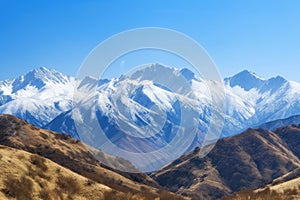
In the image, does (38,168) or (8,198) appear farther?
(38,168)

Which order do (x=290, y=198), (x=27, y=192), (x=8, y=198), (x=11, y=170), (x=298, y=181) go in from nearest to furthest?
(x=8, y=198)
(x=27, y=192)
(x=11, y=170)
(x=290, y=198)
(x=298, y=181)

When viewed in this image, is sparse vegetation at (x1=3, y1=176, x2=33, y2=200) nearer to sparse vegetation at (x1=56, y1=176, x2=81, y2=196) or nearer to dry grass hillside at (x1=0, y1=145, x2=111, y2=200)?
dry grass hillside at (x1=0, y1=145, x2=111, y2=200)

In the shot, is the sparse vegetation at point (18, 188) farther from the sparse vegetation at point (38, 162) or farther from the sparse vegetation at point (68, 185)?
the sparse vegetation at point (38, 162)

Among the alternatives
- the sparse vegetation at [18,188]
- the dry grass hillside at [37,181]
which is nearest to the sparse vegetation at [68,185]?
the dry grass hillside at [37,181]

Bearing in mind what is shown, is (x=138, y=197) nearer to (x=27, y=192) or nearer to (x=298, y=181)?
(x=27, y=192)

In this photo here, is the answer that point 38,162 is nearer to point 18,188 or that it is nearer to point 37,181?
point 37,181

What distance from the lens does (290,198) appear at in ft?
263

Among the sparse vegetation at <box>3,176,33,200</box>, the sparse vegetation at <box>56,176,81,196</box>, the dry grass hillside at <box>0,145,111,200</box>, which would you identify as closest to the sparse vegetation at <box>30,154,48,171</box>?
the dry grass hillside at <box>0,145,111,200</box>

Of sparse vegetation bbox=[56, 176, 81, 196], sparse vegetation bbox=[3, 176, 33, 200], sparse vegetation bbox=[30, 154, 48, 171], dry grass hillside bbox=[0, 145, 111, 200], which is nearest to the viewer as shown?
sparse vegetation bbox=[3, 176, 33, 200]

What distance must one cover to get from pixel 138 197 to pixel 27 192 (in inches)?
1074

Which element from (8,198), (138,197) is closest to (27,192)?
(8,198)

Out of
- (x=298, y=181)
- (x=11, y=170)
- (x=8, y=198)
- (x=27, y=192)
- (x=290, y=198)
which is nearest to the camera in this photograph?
(x=8, y=198)

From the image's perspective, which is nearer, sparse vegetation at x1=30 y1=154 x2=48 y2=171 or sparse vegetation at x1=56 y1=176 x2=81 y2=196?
sparse vegetation at x1=56 y1=176 x2=81 y2=196

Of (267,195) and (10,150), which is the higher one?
(10,150)
